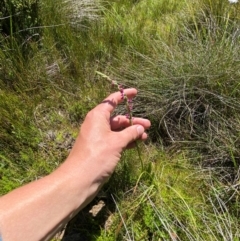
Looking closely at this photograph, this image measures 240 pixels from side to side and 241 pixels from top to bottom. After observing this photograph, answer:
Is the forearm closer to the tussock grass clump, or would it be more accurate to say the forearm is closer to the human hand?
the human hand

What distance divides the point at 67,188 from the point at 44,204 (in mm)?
95

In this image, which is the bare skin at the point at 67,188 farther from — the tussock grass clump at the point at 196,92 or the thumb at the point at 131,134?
the tussock grass clump at the point at 196,92

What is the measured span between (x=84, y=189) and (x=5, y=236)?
0.31 meters

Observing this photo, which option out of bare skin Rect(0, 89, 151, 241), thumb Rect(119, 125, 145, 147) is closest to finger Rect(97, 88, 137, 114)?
bare skin Rect(0, 89, 151, 241)

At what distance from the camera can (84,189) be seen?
1304 millimetres

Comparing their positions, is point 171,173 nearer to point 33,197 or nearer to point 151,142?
point 151,142

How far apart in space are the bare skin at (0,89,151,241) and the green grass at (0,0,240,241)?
0.33 metres

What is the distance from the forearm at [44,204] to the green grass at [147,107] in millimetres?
374

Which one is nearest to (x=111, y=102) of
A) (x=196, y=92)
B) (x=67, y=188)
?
(x=67, y=188)

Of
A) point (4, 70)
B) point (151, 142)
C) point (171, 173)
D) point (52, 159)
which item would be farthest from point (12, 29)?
point (171, 173)

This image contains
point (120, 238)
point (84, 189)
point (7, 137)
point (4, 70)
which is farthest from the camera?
point (4, 70)

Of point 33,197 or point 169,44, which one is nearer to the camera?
point 33,197

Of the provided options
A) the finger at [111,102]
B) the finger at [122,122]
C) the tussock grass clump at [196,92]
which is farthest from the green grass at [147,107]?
the finger at [111,102]

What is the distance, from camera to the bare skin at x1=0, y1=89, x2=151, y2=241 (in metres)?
1.17
